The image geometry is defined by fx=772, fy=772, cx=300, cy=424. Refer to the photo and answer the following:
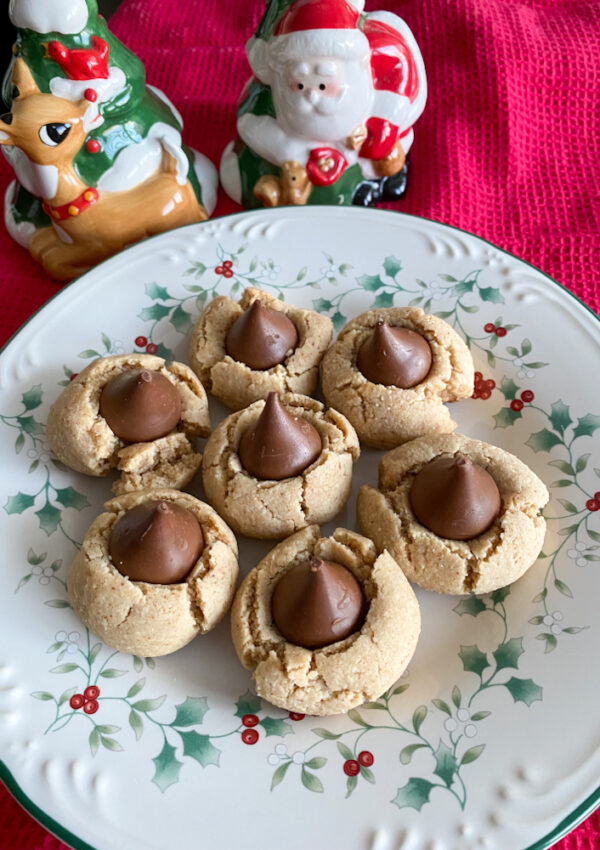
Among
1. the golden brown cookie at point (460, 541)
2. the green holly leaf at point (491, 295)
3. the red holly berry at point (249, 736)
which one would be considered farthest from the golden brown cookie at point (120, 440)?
the green holly leaf at point (491, 295)

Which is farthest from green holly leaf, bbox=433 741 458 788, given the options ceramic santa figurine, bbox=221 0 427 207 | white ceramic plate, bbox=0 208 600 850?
ceramic santa figurine, bbox=221 0 427 207

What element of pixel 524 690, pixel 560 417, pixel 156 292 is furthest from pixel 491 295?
pixel 524 690

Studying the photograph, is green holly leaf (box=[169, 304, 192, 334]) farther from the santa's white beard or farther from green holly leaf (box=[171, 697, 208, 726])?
green holly leaf (box=[171, 697, 208, 726])

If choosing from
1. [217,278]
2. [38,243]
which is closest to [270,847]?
[217,278]

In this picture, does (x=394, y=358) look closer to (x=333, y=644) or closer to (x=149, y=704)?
(x=333, y=644)

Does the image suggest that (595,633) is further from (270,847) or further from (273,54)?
(273,54)

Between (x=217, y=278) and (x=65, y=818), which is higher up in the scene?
(x=217, y=278)

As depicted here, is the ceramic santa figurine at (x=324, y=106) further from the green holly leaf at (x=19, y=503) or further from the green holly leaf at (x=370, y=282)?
the green holly leaf at (x=19, y=503)
